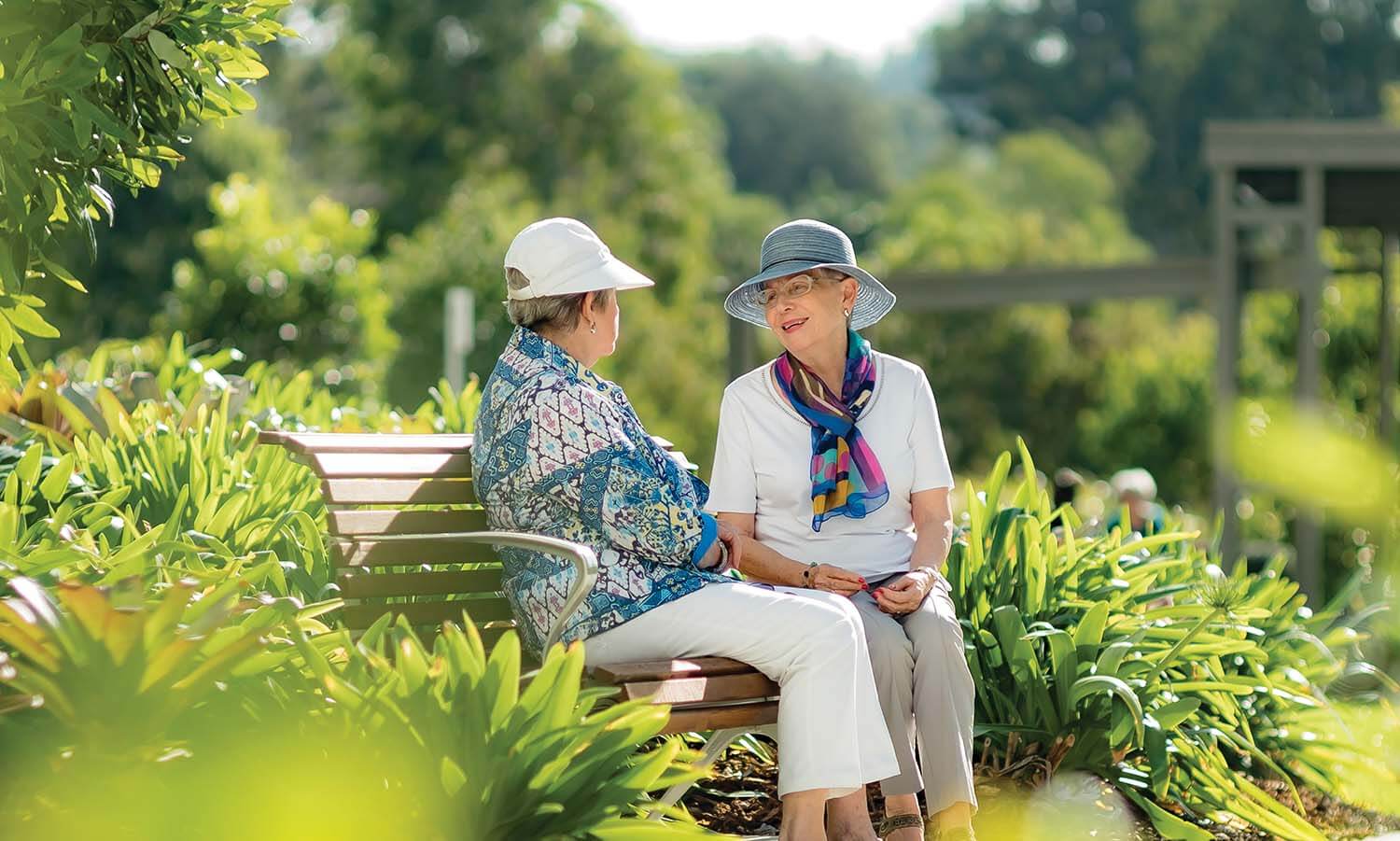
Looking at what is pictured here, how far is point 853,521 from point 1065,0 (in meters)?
61.1

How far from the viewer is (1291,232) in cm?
1011

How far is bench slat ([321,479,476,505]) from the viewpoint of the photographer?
10.8 ft

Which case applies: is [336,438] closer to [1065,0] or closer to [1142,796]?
[1142,796]

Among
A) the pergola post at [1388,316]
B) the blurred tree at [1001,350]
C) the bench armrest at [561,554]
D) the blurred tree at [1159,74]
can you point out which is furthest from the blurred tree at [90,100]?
the blurred tree at [1159,74]

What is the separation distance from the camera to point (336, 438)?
3484 mm

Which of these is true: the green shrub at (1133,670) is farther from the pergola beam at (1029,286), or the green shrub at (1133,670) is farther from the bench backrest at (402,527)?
the pergola beam at (1029,286)

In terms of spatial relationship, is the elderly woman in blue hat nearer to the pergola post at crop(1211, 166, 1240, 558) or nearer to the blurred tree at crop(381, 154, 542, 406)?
the pergola post at crop(1211, 166, 1240, 558)

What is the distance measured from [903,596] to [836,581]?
152 mm

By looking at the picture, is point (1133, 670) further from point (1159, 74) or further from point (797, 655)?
point (1159, 74)

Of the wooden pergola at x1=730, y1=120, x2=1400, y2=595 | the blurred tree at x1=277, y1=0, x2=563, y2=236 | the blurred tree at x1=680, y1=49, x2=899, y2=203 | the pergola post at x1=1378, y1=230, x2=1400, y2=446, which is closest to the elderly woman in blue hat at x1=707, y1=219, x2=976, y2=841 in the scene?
the wooden pergola at x1=730, y1=120, x2=1400, y2=595

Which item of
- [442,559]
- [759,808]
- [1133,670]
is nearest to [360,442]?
[442,559]

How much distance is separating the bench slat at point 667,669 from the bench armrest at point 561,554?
0.41ft

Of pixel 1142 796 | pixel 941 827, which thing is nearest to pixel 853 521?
pixel 941 827

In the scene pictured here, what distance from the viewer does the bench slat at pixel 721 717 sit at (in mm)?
2947
